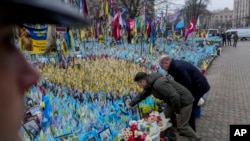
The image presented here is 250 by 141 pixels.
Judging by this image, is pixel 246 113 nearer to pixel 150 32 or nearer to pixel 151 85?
pixel 151 85

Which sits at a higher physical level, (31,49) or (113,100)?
(31,49)

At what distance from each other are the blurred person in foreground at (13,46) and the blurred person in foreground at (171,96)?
3376mm

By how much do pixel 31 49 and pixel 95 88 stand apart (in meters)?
2.07

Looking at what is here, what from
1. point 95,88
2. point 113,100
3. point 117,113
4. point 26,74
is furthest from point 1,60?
point 95,88

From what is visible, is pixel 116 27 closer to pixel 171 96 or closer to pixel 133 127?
pixel 171 96

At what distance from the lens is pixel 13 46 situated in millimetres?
752

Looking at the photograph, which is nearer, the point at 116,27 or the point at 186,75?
the point at 186,75

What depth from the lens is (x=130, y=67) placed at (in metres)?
7.65

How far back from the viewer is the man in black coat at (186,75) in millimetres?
4621

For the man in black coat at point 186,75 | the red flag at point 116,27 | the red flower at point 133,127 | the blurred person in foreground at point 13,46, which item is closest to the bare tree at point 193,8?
the red flag at point 116,27

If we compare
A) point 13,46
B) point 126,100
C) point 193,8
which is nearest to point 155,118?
point 126,100

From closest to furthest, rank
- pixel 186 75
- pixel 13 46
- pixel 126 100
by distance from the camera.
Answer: pixel 13 46, pixel 186 75, pixel 126 100

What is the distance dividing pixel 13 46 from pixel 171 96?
3490 millimetres

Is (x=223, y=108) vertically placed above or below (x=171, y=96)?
below
